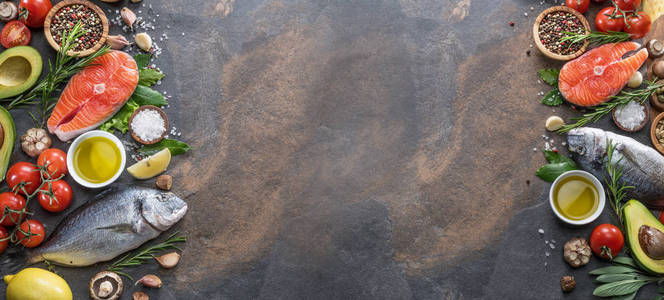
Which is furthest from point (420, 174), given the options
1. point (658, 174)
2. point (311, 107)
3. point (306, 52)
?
point (658, 174)

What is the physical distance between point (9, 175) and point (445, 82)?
2.32 metres

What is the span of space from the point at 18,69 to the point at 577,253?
308cm

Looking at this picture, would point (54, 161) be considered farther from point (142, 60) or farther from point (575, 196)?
point (575, 196)

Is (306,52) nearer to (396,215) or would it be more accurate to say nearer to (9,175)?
(396,215)

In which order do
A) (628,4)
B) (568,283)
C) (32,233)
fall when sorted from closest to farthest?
(32,233) → (568,283) → (628,4)

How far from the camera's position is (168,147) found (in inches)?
102

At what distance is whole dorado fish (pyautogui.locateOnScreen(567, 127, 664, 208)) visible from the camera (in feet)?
8.17

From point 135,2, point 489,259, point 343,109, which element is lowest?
point 489,259

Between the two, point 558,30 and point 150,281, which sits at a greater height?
point 558,30

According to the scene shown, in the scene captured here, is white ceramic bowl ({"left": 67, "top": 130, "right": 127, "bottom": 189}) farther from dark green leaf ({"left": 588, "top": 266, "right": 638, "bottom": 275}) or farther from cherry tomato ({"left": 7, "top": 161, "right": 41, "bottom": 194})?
dark green leaf ({"left": 588, "top": 266, "right": 638, "bottom": 275})

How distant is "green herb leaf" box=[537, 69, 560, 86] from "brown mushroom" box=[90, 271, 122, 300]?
2.49 metres

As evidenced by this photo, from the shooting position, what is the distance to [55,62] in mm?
2625

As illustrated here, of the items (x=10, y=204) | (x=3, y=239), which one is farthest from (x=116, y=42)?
(x=3, y=239)

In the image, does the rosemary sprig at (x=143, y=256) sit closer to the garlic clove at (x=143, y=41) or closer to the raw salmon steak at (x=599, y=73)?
the garlic clove at (x=143, y=41)
